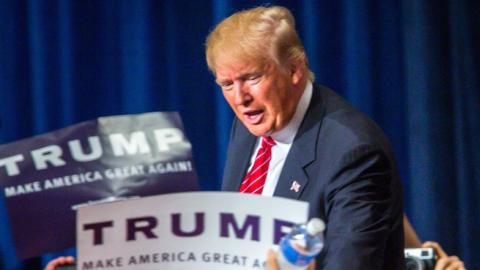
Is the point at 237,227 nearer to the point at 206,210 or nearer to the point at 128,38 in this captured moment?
the point at 206,210

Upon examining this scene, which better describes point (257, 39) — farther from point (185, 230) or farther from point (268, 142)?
point (185, 230)

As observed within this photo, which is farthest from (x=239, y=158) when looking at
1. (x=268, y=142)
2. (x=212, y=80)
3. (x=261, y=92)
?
(x=212, y=80)

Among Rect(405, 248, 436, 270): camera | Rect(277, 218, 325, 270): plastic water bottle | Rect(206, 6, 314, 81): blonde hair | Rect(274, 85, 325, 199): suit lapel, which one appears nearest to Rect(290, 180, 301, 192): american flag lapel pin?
Rect(274, 85, 325, 199): suit lapel

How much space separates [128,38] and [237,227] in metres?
1.87

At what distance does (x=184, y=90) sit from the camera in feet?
10.3

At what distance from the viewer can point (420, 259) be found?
2.12 meters

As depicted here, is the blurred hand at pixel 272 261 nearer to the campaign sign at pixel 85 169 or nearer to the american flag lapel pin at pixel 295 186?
the campaign sign at pixel 85 169

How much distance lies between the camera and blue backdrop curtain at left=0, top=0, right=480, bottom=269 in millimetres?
3072

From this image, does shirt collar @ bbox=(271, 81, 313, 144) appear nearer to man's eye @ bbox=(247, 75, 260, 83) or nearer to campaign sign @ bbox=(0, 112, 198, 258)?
man's eye @ bbox=(247, 75, 260, 83)

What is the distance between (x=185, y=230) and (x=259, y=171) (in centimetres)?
67

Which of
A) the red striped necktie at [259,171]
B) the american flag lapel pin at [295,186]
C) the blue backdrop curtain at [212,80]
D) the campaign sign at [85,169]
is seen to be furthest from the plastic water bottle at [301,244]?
the blue backdrop curtain at [212,80]

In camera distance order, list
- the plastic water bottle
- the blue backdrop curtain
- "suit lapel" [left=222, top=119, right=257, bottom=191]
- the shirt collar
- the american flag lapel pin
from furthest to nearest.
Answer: the blue backdrop curtain, "suit lapel" [left=222, top=119, right=257, bottom=191], the shirt collar, the american flag lapel pin, the plastic water bottle

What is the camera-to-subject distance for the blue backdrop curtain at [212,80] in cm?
307

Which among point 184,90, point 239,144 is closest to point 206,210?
point 239,144
